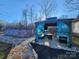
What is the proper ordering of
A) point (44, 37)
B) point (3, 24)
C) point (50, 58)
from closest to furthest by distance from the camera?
1. point (50, 58)
2. point (44, 37)
3. point (3, 24)

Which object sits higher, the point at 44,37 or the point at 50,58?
the point at 44,37

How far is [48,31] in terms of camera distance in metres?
13.8

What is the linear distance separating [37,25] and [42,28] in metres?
0.74

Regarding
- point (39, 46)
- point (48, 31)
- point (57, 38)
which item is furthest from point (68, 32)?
point (48, 31)

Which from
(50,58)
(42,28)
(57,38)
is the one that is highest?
(42,28)

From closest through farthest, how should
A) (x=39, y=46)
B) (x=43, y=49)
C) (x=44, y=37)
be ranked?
(x=43, y=49) < (x=39, y=46) < (x=44, y=37)

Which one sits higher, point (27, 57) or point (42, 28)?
point (42, 28)

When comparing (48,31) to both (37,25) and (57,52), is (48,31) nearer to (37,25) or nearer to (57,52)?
(37,25)

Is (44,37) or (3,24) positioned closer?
(44,37)

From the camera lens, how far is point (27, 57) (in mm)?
9109

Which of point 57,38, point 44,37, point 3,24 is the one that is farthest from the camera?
point 3,24

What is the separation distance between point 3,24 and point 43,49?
1166 inches

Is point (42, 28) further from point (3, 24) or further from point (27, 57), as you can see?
point (3, 24)

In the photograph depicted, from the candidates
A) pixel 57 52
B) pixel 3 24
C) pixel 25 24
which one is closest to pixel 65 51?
pixel 57 52
